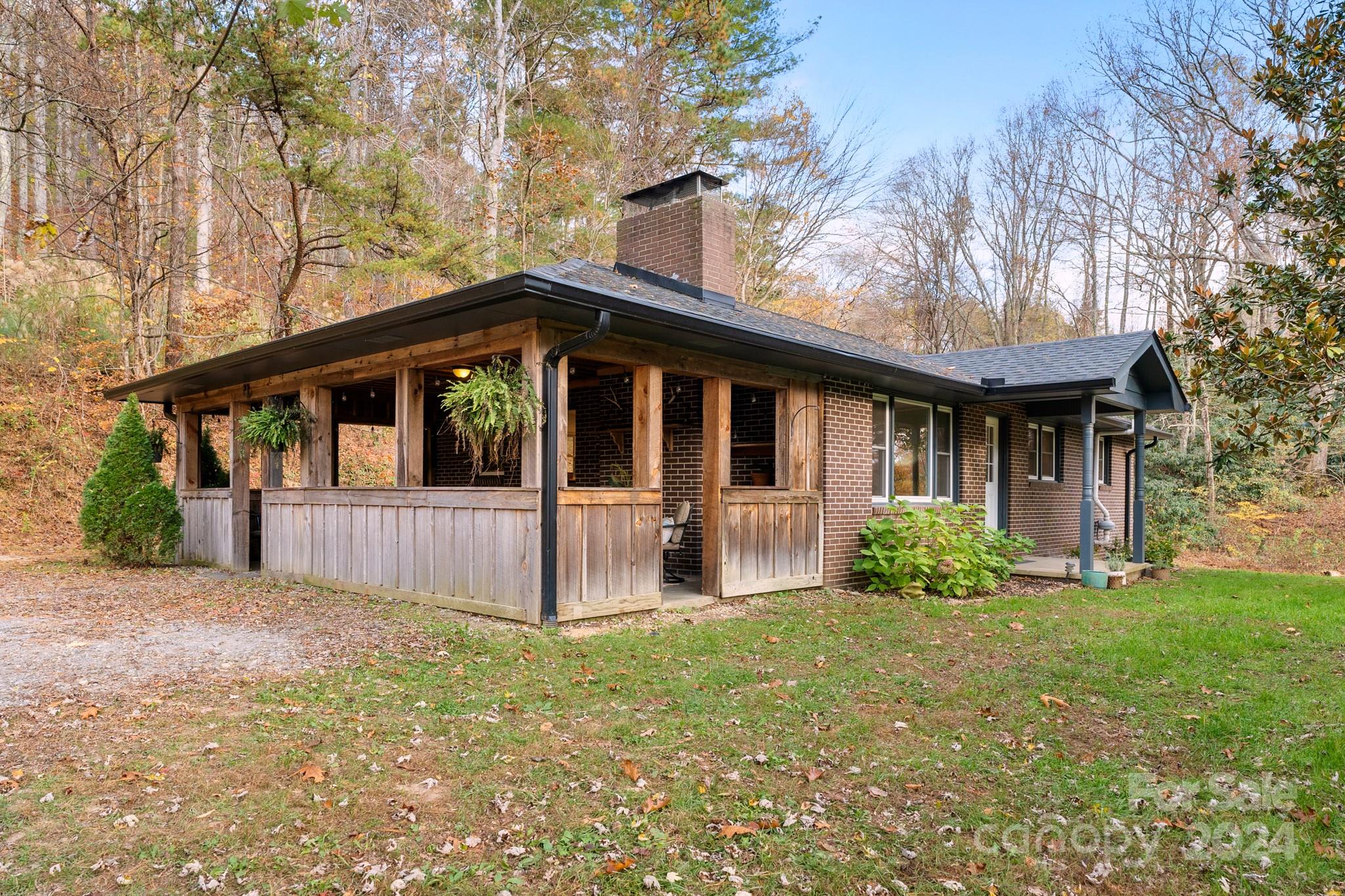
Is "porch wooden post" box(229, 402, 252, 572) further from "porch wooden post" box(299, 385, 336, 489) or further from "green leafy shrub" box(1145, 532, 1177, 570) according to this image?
"green leafy shrub" box(1145, 532, 1177, 570)

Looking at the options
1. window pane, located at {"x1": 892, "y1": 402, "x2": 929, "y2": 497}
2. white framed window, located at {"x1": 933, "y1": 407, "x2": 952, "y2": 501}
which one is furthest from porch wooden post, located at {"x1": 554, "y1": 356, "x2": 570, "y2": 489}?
white framed window, located at {"x1": 933, "y1": 407, "x2": 952, "y2": 501}

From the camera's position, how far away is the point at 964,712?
435 cm

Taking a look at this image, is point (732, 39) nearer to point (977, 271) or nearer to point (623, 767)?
point (977, 271)

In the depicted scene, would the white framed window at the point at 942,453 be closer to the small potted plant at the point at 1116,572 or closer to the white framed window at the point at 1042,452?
the small potted plant at the point at 1116,572

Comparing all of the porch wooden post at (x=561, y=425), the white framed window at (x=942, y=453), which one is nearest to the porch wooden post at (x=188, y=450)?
the porch wooden post at (x=561, y=425)

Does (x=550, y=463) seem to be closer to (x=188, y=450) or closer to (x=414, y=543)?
(x=414, y=543)

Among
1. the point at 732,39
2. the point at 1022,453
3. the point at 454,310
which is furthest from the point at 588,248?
the point at 454,310

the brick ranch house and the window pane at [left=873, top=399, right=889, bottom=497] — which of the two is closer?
the brick ranch house

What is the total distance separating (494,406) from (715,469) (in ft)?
8.46

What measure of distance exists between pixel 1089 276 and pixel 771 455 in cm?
1716

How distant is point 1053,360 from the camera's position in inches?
451

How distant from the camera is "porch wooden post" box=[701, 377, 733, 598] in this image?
7773mm

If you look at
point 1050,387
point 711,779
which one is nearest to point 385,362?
point 711,779

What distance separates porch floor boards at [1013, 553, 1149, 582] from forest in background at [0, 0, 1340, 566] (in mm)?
3654
